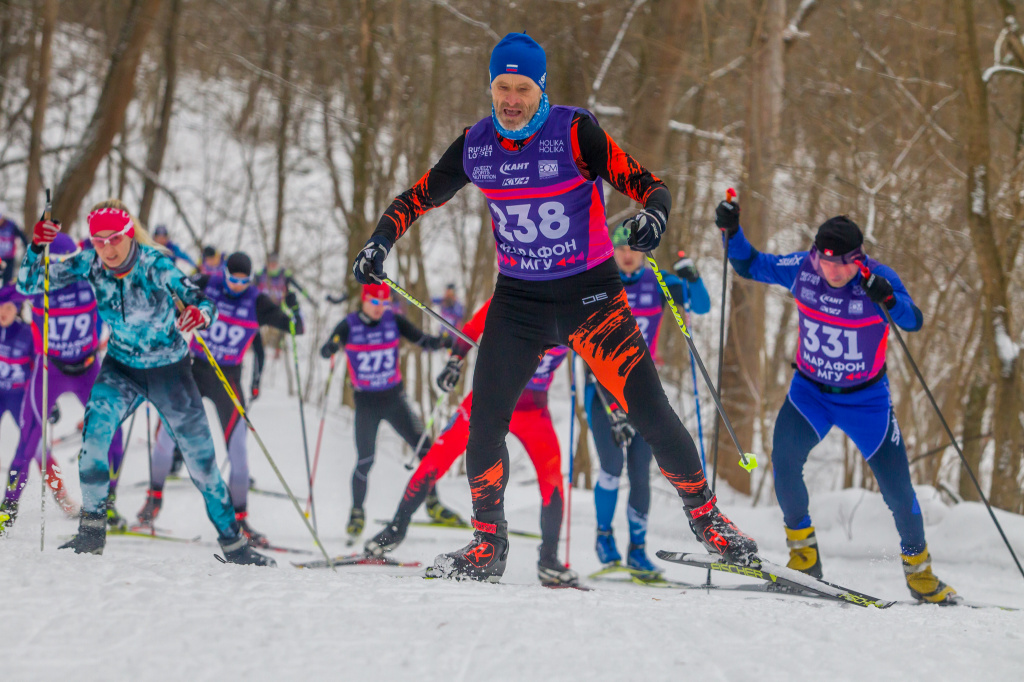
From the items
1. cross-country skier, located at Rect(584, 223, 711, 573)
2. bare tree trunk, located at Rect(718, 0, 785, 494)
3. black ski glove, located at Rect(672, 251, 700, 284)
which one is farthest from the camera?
bare tree trunk, located at Rect(718, 0, 785, 494)

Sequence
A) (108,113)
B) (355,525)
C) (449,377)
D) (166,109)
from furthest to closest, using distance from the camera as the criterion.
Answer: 1. (166,109)
2. (108,113)
3. (355,525)
4. (449,377)

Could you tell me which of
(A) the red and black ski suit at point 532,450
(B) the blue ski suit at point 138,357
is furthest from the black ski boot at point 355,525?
(B) the blue ski suit at point 138,357

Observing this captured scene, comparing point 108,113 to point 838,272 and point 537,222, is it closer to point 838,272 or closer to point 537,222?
point 537,222

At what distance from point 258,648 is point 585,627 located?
1.09 meters

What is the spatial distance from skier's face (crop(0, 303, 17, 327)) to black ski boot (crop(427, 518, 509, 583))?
498 centimetres

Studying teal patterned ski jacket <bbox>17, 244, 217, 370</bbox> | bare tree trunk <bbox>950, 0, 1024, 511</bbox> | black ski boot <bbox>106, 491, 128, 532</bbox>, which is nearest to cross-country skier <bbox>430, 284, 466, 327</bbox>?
black ski boot <bbox>106, 491, 128, 532</bbox>

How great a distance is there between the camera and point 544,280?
3145 mm

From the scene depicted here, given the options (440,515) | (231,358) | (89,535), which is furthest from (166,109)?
(89,535)

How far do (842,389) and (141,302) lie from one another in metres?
3.89

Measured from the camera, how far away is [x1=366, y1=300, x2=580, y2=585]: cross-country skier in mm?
5082

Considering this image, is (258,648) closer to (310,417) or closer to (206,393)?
(206,393)

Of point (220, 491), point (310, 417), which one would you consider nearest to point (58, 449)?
point (310, 417)

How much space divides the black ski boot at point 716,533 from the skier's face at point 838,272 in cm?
A: 167

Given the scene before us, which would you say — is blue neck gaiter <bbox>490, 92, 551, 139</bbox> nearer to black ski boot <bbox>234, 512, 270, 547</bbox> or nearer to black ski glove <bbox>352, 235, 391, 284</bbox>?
black ski glove <bbox>352, 235, 391, 284</bbox>
